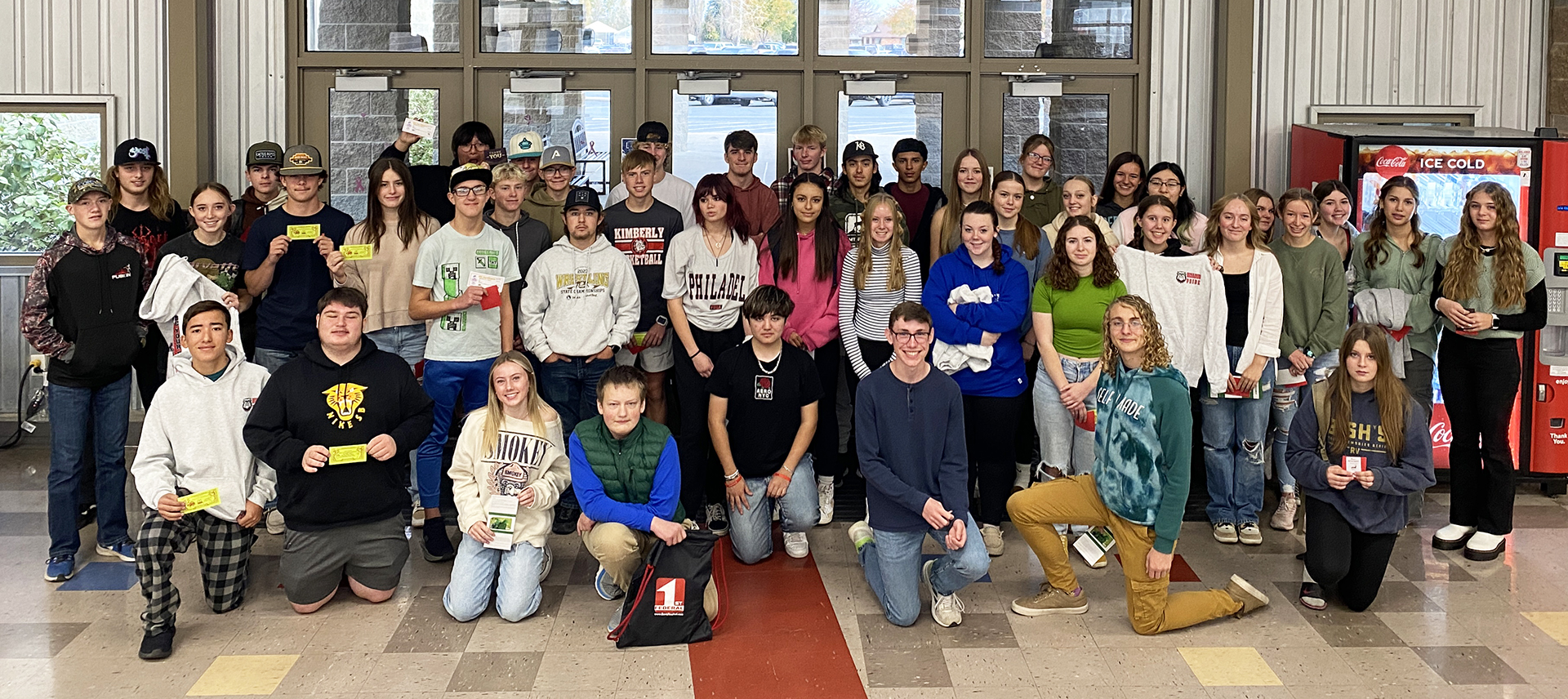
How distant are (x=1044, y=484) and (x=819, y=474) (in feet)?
4.66

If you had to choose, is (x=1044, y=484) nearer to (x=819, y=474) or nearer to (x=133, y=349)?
(x=819, y=474)

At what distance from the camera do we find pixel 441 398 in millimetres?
5391

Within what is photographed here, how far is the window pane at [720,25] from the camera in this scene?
7.30 metres

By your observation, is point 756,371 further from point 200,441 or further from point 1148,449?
point 200,441

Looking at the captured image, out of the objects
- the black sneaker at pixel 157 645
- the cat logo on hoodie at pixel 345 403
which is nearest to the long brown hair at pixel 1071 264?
the cat logo on hoodie at pixel 345 403

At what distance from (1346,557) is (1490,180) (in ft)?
8.92

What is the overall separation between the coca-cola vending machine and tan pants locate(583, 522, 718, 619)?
13.3 ft

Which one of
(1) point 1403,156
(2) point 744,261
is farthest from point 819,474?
(1) point 1403,156

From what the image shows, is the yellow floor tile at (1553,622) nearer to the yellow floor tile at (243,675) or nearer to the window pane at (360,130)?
the yellow floor tile at (243,675)

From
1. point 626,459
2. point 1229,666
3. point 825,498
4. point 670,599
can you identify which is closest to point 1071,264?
point 825,498

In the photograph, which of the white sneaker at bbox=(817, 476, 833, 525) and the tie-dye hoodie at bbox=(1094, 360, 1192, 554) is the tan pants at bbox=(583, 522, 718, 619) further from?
the tie-dye hoodie at bbox=(1094, 360, 1192, 554)

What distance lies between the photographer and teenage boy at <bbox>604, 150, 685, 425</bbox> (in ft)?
19.1

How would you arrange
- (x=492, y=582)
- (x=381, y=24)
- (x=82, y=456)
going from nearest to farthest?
(x=492, y=582), (x=82, y=456), (x=381, y=24)

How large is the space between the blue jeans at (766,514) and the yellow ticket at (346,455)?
5.05ft
